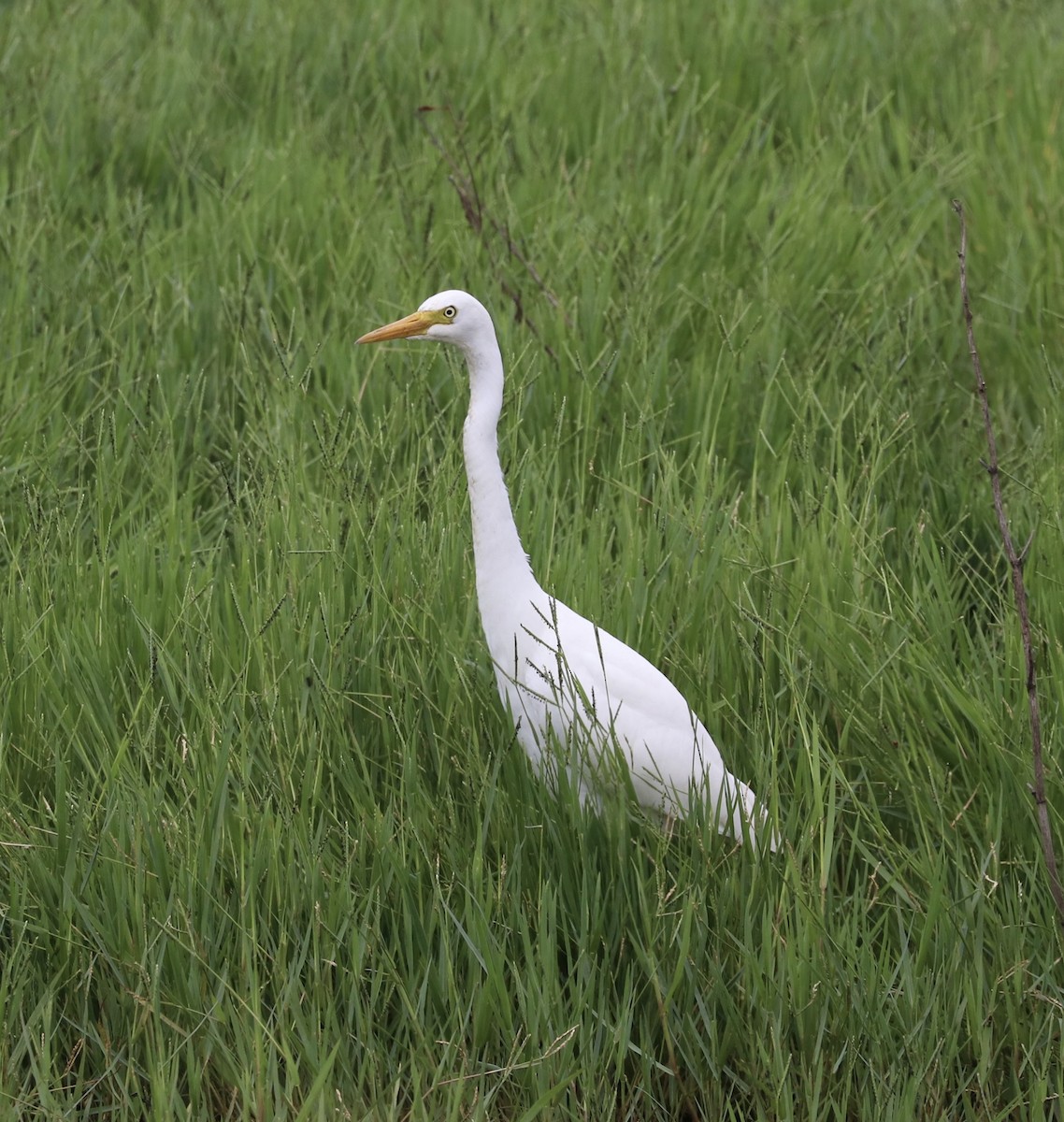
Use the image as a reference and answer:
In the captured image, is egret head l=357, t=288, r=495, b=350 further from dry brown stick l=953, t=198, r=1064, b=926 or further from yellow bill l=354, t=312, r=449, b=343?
dry brown stick l=953, t=198, r=1064, b=926

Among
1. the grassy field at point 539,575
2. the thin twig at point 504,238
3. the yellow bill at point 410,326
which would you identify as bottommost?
the grassy field at point 539,575

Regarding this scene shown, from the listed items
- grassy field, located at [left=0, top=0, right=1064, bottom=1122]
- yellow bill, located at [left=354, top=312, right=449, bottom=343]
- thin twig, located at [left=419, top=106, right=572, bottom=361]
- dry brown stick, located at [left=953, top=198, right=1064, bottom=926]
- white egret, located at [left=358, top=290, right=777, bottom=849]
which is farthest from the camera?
thin twig, located at [left=419, top=106, right=572, bottom=361]

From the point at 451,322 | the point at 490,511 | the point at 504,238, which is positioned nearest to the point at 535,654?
the point at 490,511

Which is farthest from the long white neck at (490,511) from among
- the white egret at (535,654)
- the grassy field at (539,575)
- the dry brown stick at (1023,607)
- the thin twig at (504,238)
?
the thin twig at (504,238)

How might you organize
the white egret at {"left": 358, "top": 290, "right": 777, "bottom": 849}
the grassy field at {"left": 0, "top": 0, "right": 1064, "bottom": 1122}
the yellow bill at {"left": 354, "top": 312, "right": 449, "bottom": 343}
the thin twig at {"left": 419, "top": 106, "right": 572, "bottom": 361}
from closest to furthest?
the grassy field at {"left": 0, "top": 0, "right": 1064, "bottom": 1122} → the white egret at {"left": 358, "top": 290, "right": 777, "bottom": 849} → the yellow bill at {"left": 354, "top": 312, "right": 449, "bottom": 343} → the thin twig at {"left": 419, "top": 106, "right": 572, "bottom": 361}

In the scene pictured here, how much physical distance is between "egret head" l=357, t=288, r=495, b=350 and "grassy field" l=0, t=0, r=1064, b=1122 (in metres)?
0.32

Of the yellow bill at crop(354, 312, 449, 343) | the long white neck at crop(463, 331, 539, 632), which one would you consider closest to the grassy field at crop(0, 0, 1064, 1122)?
the long white neck at crop(463, 331, 539, 632)

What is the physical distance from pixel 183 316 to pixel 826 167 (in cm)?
196

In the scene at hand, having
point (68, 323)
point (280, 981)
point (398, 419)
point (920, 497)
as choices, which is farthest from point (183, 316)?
point (280, 981)

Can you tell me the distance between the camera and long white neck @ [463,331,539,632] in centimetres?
248

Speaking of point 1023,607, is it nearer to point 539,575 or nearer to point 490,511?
point 490,511

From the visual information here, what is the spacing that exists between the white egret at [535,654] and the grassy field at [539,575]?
0.32 feet

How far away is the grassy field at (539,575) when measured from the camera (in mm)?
2059

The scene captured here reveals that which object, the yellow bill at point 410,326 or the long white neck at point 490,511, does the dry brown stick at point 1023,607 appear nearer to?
the long white neck at point 490,511
